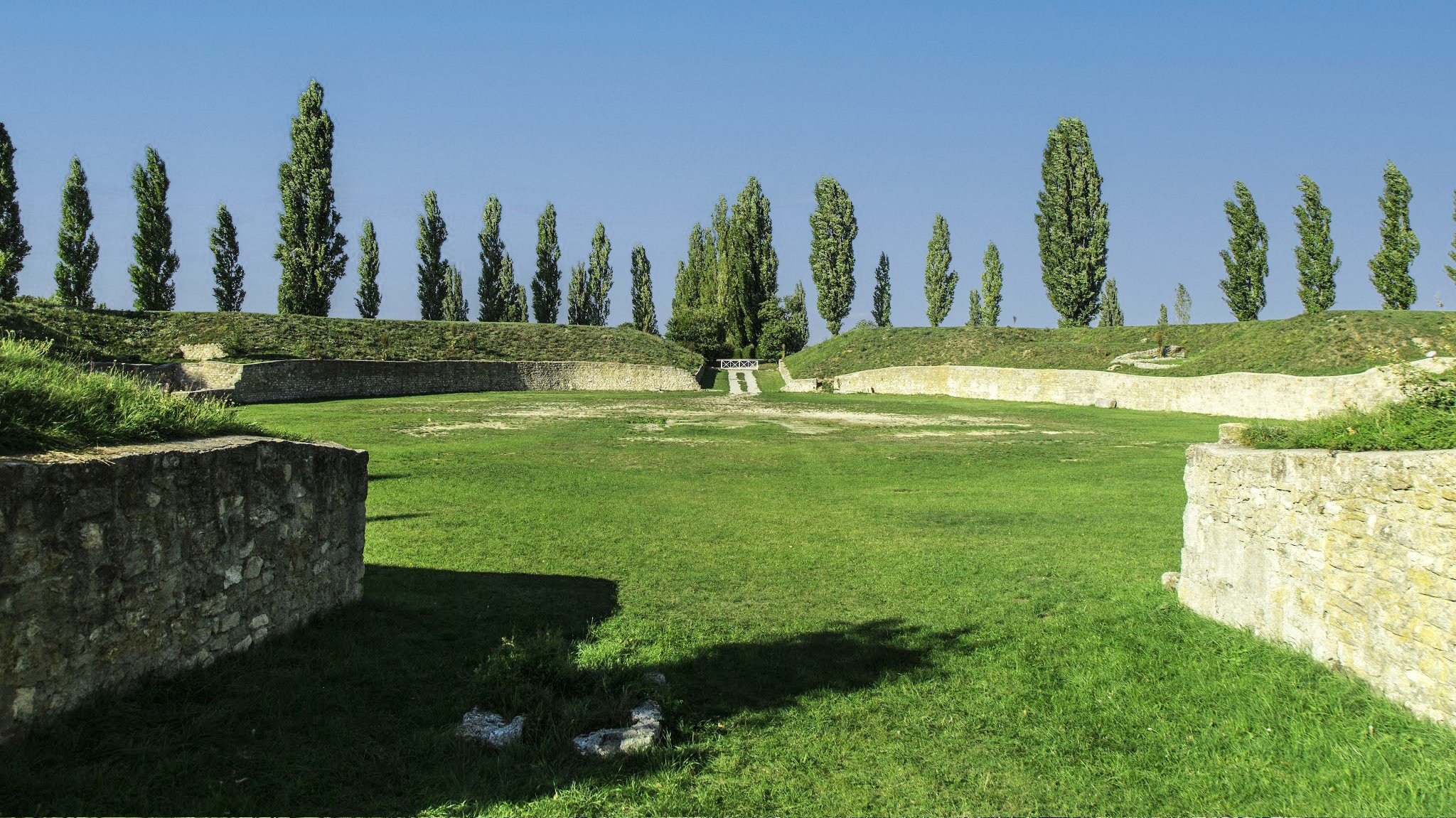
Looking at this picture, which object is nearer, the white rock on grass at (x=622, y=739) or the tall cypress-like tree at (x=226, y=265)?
the white rock on grass at (x=622, y=739)

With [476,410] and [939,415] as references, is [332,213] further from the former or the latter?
[939,415]

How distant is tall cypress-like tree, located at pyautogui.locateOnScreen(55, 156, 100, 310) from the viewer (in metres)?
50.0

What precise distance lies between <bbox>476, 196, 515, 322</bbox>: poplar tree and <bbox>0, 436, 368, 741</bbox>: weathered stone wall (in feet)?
214

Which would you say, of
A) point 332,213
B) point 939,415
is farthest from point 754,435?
point 332,213

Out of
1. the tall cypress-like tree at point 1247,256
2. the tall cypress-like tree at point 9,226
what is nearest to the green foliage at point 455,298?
the tall cypress-like tree at point 9,226

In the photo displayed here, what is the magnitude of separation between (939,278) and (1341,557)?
73.8 meters

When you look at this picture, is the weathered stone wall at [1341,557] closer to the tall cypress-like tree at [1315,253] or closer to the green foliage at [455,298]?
the tall cypress-like tree at [1315,253]

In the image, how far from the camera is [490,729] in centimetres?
530

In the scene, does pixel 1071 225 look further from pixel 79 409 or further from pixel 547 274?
pixel 79 409

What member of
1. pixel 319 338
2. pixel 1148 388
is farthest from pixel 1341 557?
pixel 319 338

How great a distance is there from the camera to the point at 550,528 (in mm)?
12562

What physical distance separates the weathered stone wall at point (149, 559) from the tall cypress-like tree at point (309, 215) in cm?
5434

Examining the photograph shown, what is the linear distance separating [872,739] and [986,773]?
77 cm

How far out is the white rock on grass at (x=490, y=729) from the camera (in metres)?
5.18
